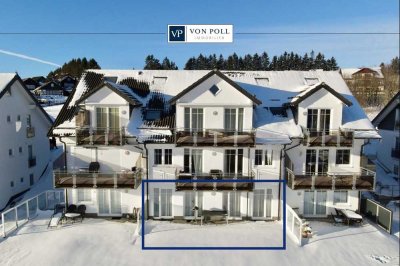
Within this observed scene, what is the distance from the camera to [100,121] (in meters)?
20.8

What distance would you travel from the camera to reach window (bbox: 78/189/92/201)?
20794mm

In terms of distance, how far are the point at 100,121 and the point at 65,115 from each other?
3.03m

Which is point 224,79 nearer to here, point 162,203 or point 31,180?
point 162,203

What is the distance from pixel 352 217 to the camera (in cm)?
1920

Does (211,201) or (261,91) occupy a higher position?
(261,91)

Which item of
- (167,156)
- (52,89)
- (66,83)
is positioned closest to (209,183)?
(167,156)

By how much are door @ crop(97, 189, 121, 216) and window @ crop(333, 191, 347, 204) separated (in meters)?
15.7

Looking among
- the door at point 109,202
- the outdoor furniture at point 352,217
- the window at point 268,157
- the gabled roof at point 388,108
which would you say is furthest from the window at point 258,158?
the door at point 109,202

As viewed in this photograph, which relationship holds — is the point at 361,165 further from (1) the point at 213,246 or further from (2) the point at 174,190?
(2) the point at 174,190

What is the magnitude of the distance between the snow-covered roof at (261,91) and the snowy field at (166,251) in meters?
6.54

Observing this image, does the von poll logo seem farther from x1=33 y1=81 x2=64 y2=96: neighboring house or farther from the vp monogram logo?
x1=33 y1=81 x2=64 y2=96: neighboring house

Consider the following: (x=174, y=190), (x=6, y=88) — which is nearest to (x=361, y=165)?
(x=174, y=190)

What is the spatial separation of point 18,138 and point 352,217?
27.1 m

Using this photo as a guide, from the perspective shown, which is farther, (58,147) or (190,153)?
(58,147)
